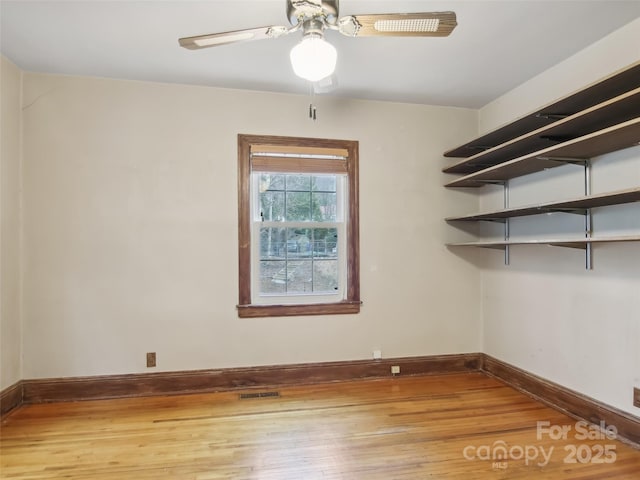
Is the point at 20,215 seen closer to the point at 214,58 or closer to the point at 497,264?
the point at 214,58

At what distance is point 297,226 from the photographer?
10.6 feet

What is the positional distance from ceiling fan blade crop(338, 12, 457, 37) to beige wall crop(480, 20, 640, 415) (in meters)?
1.43

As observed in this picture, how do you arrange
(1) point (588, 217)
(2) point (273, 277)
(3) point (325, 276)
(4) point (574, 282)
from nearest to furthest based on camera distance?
(1) point (588, 217)
(4) point (574, 282)
(2) point (273, 277)
(3) point (325, 276)

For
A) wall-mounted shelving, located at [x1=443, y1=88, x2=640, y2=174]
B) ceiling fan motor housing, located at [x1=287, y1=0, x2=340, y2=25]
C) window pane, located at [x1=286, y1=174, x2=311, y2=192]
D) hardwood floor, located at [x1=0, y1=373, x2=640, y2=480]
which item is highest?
ceiling fan motor housing, located at [x1=287, y1=0, x2=340, y2=25]

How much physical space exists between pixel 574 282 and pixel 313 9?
2.37 m

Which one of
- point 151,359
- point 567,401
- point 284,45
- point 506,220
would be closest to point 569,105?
point 506,220

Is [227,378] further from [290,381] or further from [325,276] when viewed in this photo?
[325,276]

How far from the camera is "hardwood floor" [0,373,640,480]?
193cm

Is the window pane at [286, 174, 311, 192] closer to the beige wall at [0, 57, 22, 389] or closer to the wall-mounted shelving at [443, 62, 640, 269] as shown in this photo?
the wall-mounted shelving at [443, 62, 640, 269]

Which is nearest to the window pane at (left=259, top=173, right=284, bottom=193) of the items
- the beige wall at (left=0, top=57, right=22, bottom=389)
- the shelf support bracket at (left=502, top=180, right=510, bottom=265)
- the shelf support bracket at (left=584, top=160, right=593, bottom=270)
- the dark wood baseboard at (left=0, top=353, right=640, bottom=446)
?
the dark wood baseboard at (left=0, top=353, right=640, bottom=446)

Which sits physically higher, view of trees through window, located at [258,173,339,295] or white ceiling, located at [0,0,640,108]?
white ceiling, located at [0,0,640,108]

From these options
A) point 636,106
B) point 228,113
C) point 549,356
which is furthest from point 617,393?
point 228,113

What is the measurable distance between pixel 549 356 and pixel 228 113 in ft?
10.3

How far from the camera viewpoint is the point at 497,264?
332cm
